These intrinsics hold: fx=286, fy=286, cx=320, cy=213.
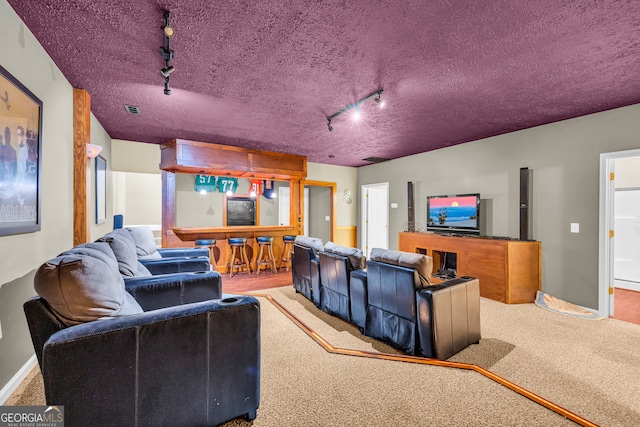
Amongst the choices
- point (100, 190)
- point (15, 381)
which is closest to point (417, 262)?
point (15, 381)

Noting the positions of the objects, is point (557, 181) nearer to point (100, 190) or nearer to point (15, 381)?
point (15, 381)

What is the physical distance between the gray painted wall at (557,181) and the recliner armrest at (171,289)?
14.0 ft

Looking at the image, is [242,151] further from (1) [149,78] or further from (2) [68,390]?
(2) [68,390]

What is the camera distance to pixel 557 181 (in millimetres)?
3809

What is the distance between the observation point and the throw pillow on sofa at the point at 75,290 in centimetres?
121

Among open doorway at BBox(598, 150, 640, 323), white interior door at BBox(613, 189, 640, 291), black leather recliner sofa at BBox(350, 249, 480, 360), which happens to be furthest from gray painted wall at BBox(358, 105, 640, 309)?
black leather recliner sofa at BBox(350, 249, 480, 360)

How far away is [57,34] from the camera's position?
77.8 inches

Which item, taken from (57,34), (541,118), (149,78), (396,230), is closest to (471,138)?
(541,118)

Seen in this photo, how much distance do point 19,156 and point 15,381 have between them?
1419mm

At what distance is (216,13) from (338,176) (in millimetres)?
5646

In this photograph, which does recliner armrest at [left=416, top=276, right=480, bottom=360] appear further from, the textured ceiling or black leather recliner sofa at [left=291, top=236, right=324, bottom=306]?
the textured ceiling

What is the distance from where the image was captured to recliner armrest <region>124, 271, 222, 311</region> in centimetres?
217

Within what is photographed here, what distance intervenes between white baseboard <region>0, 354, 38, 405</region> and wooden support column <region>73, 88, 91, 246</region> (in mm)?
1187

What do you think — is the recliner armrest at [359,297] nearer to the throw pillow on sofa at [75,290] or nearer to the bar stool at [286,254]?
the throw pillow on sofa at [75,290]
